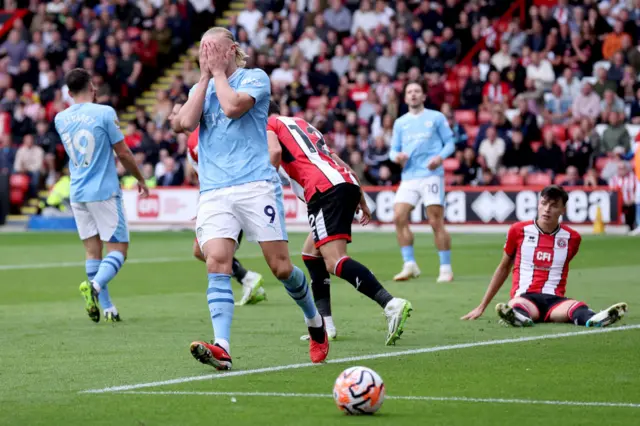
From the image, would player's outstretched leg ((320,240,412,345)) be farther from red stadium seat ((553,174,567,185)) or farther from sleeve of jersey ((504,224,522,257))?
red stadium seat ((553,174,567,185))

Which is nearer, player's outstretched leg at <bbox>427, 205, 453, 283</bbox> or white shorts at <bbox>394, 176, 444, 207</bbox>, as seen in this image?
player's outstretched leg at <bbox>427, 205, 453, 283</bbox>

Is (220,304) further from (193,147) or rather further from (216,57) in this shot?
(193,147)

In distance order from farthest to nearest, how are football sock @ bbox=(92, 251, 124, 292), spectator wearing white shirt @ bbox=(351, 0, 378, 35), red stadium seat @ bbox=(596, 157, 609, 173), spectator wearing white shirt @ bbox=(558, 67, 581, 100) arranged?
spectator wearing white shirt @ bbox=(351, 0, 378, 35) → spectator wearing white shirt @ bbox=(558, 67, 581, 100) → red stadium seat @ bbox=(596, 157, 609, 173) → football sock @ bbox=(92, 251, 124, 292)

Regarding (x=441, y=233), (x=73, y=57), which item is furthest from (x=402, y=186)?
(x=73, y=57)

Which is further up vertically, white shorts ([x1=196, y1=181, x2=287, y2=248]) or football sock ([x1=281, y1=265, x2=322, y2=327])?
white shorts ([x1=196, y1=181, x2=287, y2=248])

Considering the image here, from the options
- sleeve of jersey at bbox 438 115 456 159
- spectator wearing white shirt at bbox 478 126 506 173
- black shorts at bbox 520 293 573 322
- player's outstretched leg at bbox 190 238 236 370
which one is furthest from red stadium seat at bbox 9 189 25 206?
player's outstretched leg at bbox 190 238 236 370

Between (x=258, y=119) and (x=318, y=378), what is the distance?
1772 mm

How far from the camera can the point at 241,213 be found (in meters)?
8.27

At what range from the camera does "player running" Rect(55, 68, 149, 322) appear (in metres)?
11.7

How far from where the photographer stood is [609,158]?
1069 inches

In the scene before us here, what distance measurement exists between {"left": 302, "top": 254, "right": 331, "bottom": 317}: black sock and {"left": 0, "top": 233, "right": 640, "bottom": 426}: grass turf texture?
0.28m

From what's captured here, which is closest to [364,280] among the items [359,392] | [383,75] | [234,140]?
[234,140]

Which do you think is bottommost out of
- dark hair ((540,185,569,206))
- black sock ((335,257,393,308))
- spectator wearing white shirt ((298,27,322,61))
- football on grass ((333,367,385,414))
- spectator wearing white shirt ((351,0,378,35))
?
football on grass ((333,367,385,414))

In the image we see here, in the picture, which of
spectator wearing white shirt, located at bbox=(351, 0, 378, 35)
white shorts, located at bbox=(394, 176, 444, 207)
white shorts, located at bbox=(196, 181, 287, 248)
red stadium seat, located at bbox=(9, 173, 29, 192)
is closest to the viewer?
white shorts, located at bbox=(196, 181, 287, 248)
